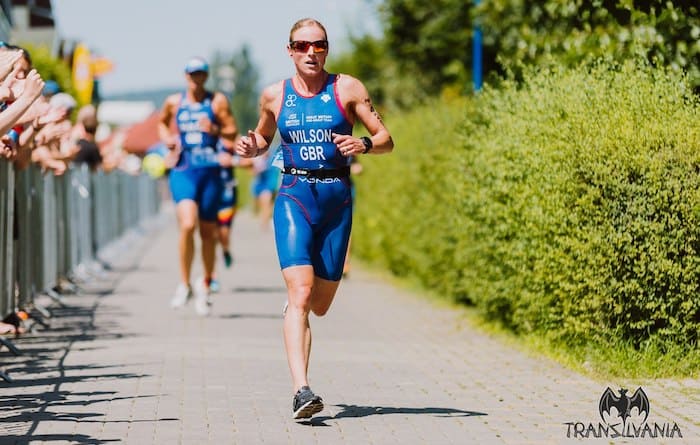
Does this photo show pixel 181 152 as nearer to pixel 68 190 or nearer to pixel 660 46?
pixel 68 190

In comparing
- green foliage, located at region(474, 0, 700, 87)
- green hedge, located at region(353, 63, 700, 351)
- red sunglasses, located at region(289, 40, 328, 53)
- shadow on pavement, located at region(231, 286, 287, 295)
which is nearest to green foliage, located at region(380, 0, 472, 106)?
shadow on pavement, located at region(231, 286, 287, 295)

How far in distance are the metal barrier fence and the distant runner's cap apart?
1.63 m

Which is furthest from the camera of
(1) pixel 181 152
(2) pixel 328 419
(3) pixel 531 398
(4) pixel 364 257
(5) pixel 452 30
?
(5) pixel 452 30

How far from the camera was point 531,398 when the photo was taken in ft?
30.2

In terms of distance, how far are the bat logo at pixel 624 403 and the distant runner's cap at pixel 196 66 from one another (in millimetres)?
6641

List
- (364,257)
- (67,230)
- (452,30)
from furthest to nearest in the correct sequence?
(452,30), (364,257), (67,230)

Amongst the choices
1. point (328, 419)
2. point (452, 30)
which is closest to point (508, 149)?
point (328, 419)

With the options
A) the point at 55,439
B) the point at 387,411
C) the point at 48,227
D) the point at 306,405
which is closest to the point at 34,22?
the point at 48,227

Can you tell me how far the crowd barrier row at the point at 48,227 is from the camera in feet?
38.4

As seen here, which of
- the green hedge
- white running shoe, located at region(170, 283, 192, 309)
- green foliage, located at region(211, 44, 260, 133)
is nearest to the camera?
the green hedge

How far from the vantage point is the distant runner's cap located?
14.3 metres

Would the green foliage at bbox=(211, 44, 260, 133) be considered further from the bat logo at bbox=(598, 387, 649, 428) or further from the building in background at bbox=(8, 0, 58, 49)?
the bat logo at bbox=(598, 387, 649, 428)

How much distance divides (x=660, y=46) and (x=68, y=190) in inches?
281

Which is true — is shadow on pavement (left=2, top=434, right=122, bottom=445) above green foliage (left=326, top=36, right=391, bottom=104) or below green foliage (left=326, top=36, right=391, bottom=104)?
below
